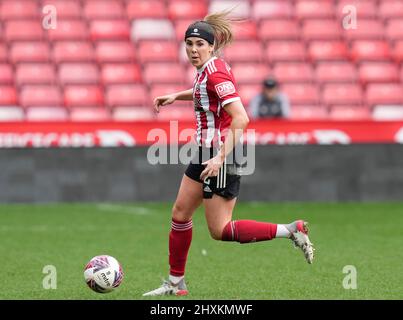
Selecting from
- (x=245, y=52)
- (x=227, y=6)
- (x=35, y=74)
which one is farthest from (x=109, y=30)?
(x=245, y=52)

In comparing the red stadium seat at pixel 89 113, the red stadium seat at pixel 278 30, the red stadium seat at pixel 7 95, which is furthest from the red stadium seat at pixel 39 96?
the red stadium seat at pixel 278 30

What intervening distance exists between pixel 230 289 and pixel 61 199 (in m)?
7.86

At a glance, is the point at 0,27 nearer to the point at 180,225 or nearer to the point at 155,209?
the point at 155,209

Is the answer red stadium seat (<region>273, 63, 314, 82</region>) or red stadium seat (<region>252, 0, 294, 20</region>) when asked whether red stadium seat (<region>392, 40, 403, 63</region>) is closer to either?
red stadium seat (<region>273, 63, 314, 82</region>)

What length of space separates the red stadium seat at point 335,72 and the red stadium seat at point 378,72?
0.17 meters

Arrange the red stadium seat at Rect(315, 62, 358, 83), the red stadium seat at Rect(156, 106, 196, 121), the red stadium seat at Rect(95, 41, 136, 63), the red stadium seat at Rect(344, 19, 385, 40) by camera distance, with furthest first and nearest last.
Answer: the red stadium seat at Rect(344, 19, 385, 40) → the red stadium seat at Rect(315, 62, 358, 83) → the red stadium seat at Rect(95, 41, 136, 63) → the red stadium seat at Rect(156, 106, 196, 121)

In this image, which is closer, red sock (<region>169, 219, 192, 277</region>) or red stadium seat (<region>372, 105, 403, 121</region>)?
red sock (<region>169, 219, 192, 277</region>)

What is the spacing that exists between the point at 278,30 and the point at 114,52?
10.7ft

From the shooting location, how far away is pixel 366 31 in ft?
67.6

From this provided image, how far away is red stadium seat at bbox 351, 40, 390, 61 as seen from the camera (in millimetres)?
20141

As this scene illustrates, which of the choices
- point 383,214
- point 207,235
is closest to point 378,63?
point 383,214

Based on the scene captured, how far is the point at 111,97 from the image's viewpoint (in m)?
18.1

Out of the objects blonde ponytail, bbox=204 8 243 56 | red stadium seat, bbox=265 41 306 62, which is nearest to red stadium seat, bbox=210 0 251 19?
red stadium seat, bbox=265 41 306 62

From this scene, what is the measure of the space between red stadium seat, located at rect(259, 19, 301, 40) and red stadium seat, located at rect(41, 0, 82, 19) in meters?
3.54
